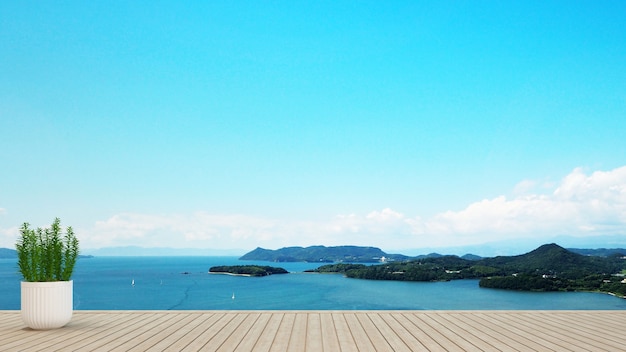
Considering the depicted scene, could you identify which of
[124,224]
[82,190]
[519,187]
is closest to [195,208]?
[124,224]

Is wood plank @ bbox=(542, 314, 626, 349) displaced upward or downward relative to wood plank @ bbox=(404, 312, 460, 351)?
downward

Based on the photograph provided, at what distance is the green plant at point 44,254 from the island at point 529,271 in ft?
275

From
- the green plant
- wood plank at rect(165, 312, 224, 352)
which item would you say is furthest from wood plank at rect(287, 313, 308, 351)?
the green plant

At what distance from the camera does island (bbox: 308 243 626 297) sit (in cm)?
7994

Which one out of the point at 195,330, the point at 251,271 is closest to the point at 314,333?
the point at 195,330

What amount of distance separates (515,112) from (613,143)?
45.3 feet

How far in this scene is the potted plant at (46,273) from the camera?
537cm

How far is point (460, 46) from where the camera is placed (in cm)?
4894

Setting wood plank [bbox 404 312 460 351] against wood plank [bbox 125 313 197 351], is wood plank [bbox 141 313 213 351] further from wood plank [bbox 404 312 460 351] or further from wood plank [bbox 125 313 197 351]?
wood plank [bbox 404 312 460 351]

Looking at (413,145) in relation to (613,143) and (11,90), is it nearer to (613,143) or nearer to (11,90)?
(613,143)

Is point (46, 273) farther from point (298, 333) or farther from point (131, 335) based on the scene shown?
point (298, 333)

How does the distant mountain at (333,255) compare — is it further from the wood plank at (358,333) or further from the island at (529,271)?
the wood plank at (358,333)

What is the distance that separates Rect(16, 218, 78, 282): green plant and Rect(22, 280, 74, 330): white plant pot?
0.68 feet

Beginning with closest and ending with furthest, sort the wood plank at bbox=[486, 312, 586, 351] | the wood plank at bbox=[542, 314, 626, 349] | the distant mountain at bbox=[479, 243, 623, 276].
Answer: the wood plank at bbox=[486, 312, 586, 351] < the wood plank at bbox=[542, 314, 626, 349] < the distant mountain at bbox=[479, 243, 623, 276]
